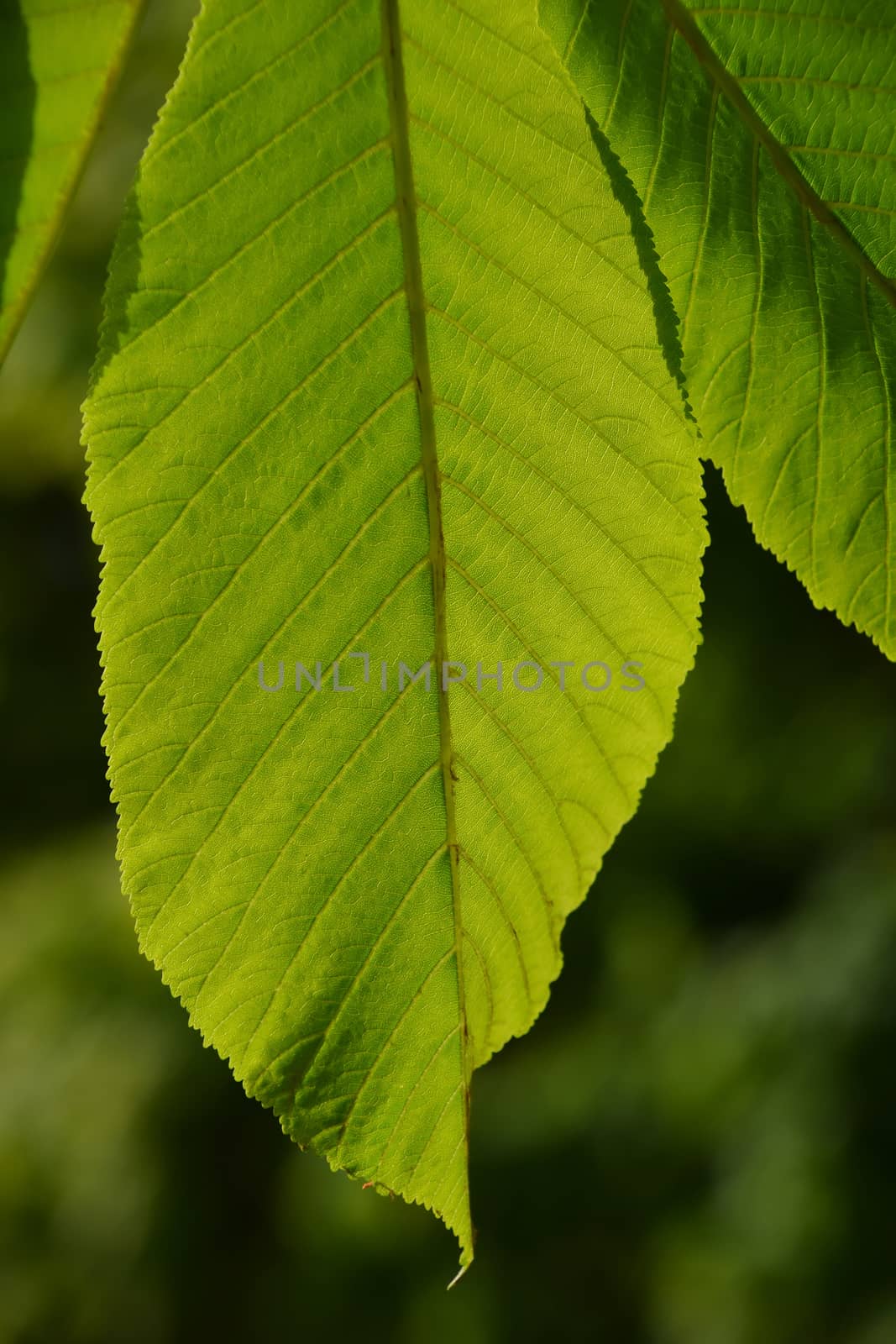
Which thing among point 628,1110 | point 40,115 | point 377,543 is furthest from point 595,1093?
point 40,115

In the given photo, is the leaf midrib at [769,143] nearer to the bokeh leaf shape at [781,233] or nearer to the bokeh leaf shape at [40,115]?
the bokeh leaf shape at [781,233]

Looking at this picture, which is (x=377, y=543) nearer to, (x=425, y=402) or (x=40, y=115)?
(x=425, y=402)

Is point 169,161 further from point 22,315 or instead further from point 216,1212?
point 216,1212

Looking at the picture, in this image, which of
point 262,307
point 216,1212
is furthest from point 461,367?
point 216,1212

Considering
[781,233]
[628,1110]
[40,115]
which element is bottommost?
[628,1110]

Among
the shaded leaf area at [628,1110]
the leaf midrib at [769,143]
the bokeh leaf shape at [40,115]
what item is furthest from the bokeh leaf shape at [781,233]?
the shaded leaf area at [628,1110]
